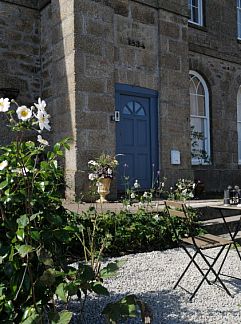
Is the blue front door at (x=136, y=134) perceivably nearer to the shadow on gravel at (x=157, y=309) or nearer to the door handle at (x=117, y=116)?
the door handle at (x=117, y=116)

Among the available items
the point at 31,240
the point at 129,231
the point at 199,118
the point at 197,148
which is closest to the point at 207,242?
the point at 129,231

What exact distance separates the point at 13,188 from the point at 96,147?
5053 mm

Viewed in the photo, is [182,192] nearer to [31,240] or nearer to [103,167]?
[103,167]

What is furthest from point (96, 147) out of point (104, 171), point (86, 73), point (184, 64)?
point (184, 64)

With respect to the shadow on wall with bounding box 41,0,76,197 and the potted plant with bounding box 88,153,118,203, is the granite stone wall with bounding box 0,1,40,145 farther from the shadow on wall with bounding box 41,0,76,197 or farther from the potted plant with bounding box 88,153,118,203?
the potted plant with bounding box 88,153,118,203

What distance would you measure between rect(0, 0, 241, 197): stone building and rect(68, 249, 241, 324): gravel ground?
297 centimetres

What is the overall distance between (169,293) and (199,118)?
7.85 metres

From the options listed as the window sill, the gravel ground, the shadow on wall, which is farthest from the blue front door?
the gravel ground

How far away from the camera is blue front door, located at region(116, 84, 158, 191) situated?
795 cm

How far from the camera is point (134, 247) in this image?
15.9 ft

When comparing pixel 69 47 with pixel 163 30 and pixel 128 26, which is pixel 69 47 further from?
pixel 163 30

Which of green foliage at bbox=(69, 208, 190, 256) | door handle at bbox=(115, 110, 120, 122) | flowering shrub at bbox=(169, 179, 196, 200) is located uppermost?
door handle at bbox=(115, 110, 120, 122)

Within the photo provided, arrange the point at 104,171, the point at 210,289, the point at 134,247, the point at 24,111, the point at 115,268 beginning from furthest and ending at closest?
the point at 104,171 → the point at 134,247 → the point at 210,289 → the point at 115,268 → the point at 24,111

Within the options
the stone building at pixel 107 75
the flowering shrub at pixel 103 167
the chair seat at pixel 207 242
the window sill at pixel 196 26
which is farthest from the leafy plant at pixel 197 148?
the chair seat at pixel 207 242
